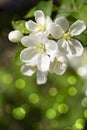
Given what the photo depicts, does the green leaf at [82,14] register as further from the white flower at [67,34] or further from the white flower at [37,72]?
the white flower at [37,72]

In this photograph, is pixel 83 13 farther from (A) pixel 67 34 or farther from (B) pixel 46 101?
(B) pixel 46 101

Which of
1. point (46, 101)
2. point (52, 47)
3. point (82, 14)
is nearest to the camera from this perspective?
point (52, 47)

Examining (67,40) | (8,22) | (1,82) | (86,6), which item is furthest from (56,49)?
(8,22)

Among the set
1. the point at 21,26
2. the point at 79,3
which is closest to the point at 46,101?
the point at 79,3

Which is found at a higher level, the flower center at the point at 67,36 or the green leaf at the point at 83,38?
the flower center at the point at 67,36

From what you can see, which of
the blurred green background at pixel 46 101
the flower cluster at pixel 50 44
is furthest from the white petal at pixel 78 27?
the blurred green background at pixel 46 101

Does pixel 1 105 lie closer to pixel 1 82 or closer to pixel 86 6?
pixel 1 82

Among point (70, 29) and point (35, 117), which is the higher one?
point (70, 29)
